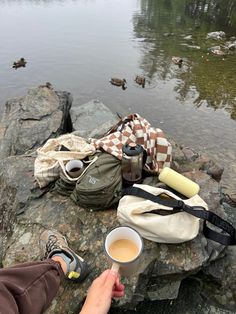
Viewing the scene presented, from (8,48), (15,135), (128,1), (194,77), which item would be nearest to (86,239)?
(15,135)

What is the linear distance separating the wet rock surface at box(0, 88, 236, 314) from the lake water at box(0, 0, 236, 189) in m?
3.28

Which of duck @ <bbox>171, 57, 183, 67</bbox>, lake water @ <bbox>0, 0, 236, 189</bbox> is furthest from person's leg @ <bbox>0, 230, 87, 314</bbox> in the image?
duck @ <bbox>171, 57, 183, 67</bbox>

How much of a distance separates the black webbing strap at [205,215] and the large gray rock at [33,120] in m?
3.89

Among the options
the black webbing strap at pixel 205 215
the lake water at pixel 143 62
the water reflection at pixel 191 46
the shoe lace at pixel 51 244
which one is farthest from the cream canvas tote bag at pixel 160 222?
the water reflection at pixel 191 46

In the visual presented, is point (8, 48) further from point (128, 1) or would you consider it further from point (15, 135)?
point (128, 1)

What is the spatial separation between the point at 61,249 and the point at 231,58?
46.7 feet

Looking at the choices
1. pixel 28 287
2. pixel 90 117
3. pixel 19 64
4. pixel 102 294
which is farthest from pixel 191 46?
pixel 28 287

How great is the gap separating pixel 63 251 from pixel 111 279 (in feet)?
3.53

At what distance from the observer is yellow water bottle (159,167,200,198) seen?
4039 millimetres

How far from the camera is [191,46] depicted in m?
17.4

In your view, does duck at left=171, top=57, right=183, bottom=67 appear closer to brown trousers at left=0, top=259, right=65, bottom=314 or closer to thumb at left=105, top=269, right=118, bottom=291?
thumb at left=105, top=269, right=118, bottom=291

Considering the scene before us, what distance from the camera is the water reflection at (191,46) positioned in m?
11.8

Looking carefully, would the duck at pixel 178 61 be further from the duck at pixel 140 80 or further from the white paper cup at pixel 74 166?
the white paper cup at pixel 74 166

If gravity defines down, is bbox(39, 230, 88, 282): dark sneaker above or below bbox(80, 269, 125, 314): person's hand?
below
